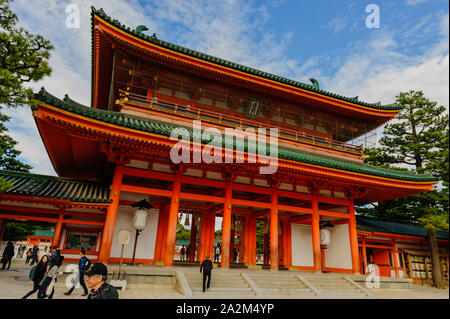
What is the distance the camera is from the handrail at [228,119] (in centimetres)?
1367

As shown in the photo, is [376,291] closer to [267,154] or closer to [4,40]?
[267,154]

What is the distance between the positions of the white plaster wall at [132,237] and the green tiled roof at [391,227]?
12.7m

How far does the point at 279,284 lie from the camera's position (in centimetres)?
1069

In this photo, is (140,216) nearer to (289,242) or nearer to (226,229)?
(226,229)

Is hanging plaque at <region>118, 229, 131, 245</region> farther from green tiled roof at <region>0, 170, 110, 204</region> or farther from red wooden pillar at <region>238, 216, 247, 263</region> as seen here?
red wooden pillar at <region>238, 216, 247, 263</region>

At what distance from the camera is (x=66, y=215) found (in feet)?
36.0

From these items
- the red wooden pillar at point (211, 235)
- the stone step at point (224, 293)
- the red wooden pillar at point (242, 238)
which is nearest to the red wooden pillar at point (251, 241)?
the red wooden pillar at point (242, 238)

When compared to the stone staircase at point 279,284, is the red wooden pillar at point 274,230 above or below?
above

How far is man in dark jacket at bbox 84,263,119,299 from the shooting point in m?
3.51

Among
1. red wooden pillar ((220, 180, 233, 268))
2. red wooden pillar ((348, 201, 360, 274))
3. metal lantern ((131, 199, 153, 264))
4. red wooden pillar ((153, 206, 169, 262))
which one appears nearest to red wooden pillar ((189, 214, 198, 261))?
red wooden pillar ((153, 206, 169, 262))

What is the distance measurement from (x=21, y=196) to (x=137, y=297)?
545cm

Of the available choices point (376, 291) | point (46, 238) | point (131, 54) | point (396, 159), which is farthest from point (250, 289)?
point (46, 238)

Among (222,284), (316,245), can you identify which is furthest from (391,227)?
(222,284)

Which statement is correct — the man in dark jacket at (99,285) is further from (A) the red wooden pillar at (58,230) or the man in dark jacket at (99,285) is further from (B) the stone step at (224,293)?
(A) the red wooden pillar at (58,230)
